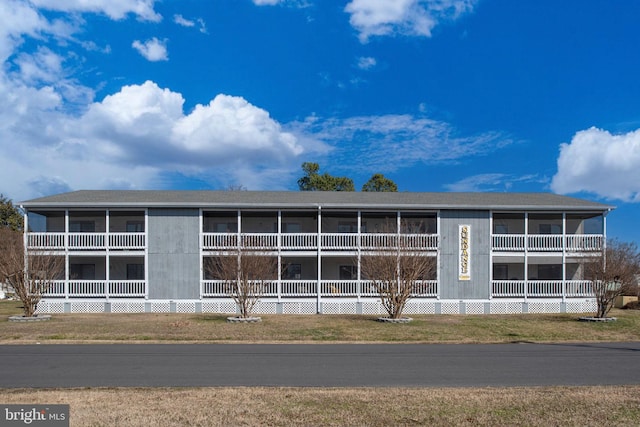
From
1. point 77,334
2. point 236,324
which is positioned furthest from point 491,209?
point 77,334

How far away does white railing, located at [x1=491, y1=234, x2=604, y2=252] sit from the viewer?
89.9ft

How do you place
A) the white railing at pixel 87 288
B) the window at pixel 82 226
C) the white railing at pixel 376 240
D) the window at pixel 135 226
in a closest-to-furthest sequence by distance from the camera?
the white railing at pixel 376 240, the white railing at pixel 87 288, the window at pixel 135 226, the window at pixel 82 226

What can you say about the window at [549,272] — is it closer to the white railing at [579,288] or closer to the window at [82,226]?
the white railing at [579,288]

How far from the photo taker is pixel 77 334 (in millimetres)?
18125

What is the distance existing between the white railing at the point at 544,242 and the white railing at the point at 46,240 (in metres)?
22.6

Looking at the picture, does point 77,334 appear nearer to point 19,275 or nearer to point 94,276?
point 19,275

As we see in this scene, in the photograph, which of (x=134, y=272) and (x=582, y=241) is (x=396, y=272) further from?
(x=134, y=272)

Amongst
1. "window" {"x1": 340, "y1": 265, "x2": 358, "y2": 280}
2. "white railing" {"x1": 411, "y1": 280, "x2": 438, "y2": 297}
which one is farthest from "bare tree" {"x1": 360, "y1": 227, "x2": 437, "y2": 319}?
"window" {"x1": 340, "y1": 265, "x2": 358, "y2": 280}

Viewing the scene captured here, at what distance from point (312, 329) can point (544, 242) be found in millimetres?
15357

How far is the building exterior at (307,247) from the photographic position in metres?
26.3

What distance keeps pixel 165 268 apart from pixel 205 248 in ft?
7.51

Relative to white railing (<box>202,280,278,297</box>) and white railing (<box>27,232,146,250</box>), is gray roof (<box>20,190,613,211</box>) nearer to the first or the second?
white railing (<box>27,232,146,250</box>)

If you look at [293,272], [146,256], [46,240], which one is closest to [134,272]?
[146,256]

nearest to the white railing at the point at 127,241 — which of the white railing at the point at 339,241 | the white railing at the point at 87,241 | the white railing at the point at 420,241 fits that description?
the white railing at the point at 87,241
